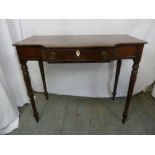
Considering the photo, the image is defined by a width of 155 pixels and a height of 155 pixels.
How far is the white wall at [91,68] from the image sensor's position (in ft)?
4.44

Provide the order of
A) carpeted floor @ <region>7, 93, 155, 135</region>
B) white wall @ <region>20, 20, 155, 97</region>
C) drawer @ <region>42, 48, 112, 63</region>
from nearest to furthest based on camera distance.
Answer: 1. drawer @ <region>42, 48, 112, 63</region>
2. carpeted floor @ <region>7, 93, 155, 135</region>
3. white wall @ <region>20, 20, 155, 97</region>

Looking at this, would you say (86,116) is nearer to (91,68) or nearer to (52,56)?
(91,68)

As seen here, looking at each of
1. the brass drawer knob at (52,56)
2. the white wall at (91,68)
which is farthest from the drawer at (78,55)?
the white wall at (91,68)

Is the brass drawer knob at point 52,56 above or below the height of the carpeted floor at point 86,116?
above

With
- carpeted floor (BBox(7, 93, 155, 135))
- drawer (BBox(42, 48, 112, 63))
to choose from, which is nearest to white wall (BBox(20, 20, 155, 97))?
carpeted floor (BBox(7, 93, 155, 135))

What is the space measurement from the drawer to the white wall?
21.4 inches

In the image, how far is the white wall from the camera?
135cm

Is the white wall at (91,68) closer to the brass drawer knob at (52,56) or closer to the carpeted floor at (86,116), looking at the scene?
the carpeted floor at (86,116)

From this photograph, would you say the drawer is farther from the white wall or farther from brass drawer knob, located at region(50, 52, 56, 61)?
the white wall

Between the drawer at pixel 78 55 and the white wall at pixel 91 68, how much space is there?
543 millimetres

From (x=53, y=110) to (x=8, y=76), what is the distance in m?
0.53

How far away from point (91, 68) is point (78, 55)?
0.62 metres

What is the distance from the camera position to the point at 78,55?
0.93 m

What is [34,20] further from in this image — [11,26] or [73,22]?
[73,22]
